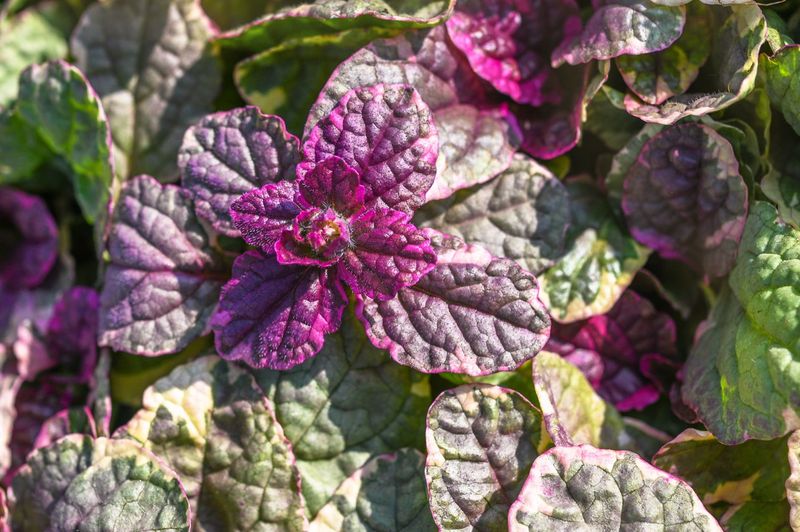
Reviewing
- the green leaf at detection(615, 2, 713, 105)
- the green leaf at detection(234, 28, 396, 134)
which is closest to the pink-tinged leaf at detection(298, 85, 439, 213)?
the green leaf at detection(234, 28, 396, 134)

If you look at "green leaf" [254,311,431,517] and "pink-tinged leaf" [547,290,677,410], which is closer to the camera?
"green leaf" [254,311,431,517]

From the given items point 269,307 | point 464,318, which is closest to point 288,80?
point 269,307

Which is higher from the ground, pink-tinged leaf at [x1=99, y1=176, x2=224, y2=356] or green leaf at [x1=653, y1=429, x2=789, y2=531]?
pink-tinged leaf at [x1=99, y1=176, x2=224, y2=356]

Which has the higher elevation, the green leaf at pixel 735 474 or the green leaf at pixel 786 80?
the green leaf at pixel 786 80

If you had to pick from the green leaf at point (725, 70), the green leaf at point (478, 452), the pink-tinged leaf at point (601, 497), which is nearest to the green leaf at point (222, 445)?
the green leaf at point (478, 452)

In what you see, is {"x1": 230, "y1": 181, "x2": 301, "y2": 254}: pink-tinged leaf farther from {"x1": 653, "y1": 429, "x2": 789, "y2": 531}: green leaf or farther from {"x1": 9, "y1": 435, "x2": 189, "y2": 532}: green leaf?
{"x1": 653, "y1": 429, "x2": 789, "y2": 531}: green leaf

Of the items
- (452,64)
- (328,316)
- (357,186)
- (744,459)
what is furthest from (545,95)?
(744,459)

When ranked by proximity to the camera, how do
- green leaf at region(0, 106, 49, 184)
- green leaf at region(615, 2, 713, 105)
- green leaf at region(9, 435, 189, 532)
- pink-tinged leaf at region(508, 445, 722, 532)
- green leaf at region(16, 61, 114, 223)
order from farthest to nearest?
green leaf at region(0, 106, 49, 184), green leaf at region(16, 61, 114, 223), green leaf at region(615, 2, 713, 105), green leaf at region(9, 435, 189, 532), pink-tinged leaf at region(508, 445, 722, 532)

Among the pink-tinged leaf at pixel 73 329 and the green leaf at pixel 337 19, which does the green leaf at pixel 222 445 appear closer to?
the pink-tinged leaf at pixel 73 329
